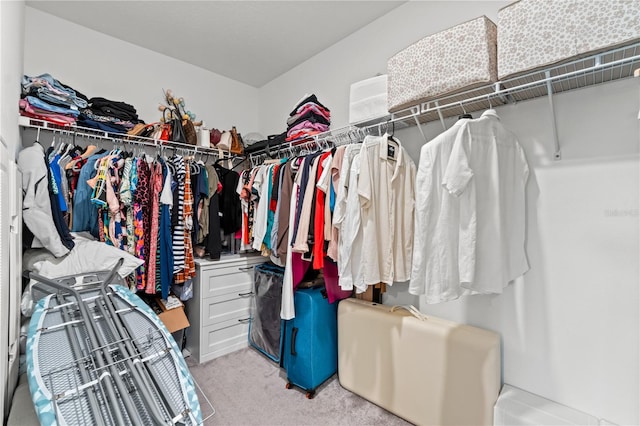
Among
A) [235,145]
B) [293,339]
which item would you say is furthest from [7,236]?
[235,145]

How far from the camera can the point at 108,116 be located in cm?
218

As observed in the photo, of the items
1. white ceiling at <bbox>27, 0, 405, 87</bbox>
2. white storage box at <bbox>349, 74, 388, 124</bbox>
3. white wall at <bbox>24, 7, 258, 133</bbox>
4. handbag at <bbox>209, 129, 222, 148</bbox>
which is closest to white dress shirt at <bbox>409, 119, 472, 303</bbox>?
white storage box at <bbox>349, 74, 388, 124</bbox>

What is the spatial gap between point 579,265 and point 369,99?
143 centimetres

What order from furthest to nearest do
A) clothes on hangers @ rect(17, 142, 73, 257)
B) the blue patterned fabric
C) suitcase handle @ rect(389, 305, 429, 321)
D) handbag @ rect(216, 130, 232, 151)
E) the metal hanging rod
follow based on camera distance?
handbag @ rect(216, 130, 232, 151) < the metal hanging rod < suitcase handle @ rect(389, 305, 429, 321) < clothes on hangers @ rect(17, 142, 73, 257) < the blue patterned fabric

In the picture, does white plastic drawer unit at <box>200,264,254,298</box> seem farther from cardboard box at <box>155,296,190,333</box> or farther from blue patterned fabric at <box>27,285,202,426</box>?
blue patterned fabric at <box>27,285,202,426</box>

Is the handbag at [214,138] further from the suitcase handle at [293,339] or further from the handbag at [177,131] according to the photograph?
the suitcase handle at [293,339]

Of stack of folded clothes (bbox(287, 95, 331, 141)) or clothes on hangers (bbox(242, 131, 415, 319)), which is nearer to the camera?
clothes on hangers (bbox(242, 131, 415, 319))

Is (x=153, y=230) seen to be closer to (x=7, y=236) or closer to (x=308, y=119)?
(x=7, y=236)

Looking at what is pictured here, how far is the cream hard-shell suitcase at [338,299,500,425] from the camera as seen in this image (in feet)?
4.69

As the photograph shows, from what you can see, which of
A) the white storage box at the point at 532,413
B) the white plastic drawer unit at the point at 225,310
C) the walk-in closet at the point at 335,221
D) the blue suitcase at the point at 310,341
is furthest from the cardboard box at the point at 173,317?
the white storage box at the point at 532,413

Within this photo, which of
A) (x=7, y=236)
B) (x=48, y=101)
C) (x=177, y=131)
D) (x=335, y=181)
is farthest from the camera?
(x=177, y=131)

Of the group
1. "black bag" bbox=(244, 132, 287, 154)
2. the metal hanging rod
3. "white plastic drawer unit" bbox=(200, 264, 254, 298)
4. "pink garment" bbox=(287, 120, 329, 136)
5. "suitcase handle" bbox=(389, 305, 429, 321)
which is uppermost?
"pink garment" bbox=(287, 120, 329, 136)

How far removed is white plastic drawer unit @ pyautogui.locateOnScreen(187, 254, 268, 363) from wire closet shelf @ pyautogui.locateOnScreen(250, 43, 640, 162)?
162 centimetres

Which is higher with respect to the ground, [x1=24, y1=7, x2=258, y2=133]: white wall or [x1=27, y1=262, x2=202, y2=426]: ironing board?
[x1=24, y1=7, x2=258, y2=133]: white wall
